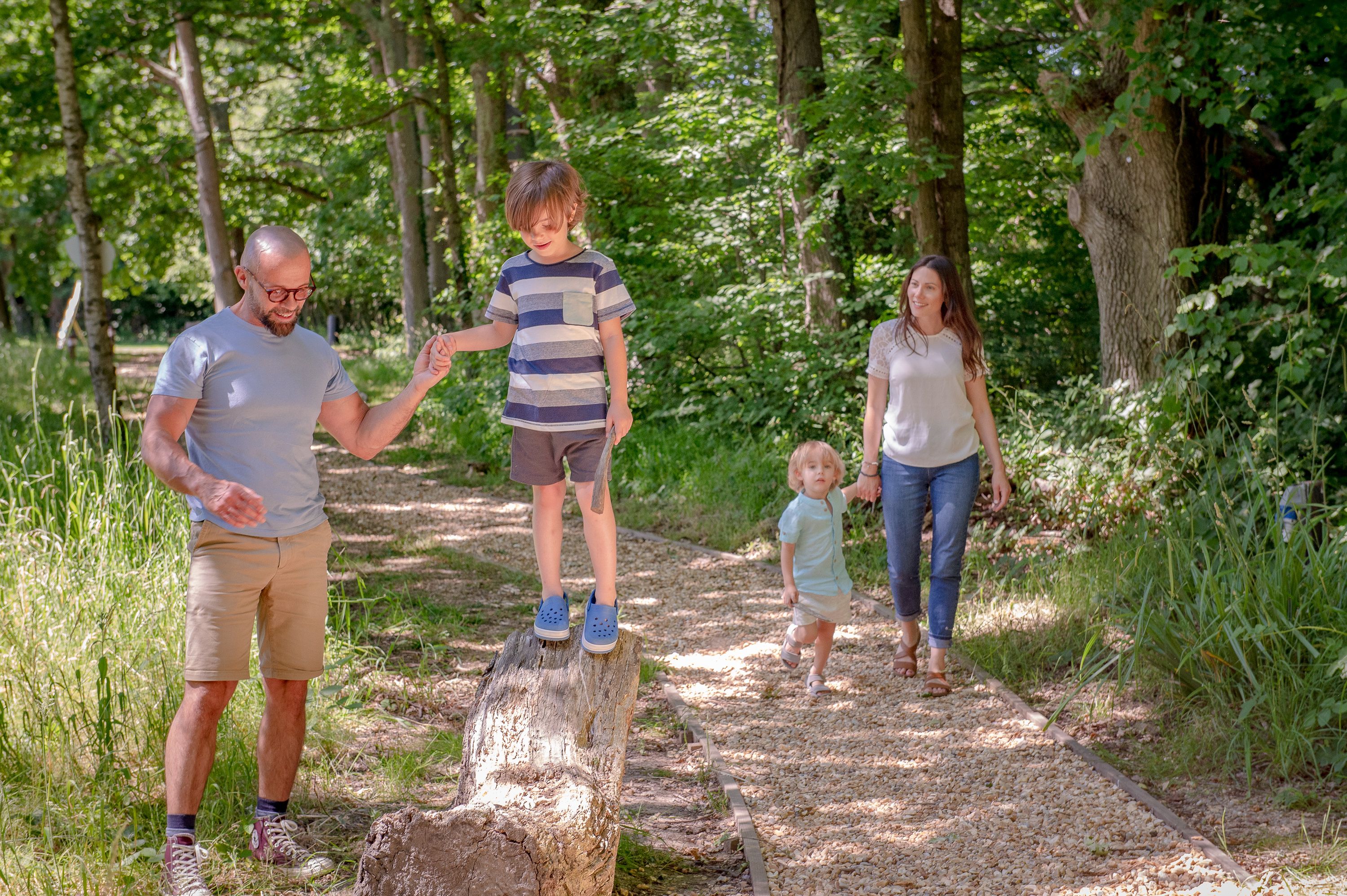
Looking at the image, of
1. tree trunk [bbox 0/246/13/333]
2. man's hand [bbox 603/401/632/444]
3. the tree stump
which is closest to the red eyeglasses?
man's hand [bbox 603/401/632/444]

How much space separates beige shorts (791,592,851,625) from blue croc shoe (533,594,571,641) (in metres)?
1.57

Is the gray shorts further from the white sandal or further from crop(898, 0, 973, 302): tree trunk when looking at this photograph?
crop(898, 0, 973, 302): tree trunk

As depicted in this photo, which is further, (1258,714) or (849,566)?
(849,566)

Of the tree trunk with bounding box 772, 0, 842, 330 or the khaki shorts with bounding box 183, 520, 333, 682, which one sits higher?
the tree trunk with bounding box 772, 0, 842, 330

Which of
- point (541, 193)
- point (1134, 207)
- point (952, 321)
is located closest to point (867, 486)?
point (952, 321)

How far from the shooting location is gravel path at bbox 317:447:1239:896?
330 cm

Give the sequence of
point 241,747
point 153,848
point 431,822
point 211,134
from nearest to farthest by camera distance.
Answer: point 431,822 → point 153,848 → point 241,747 → point 211,134

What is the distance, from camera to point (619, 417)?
341 centimetres

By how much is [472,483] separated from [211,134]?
812 cm

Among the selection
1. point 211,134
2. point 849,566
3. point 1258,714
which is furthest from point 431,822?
point 211,134

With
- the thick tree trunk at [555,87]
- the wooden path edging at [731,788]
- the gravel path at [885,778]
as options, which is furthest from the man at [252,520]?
the thick tree trunk at [555,87]

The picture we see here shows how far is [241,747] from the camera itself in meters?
3.68

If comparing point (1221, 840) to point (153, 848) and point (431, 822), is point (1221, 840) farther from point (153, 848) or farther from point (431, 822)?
point (153, 848)

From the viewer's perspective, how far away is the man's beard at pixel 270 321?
2.95 m
